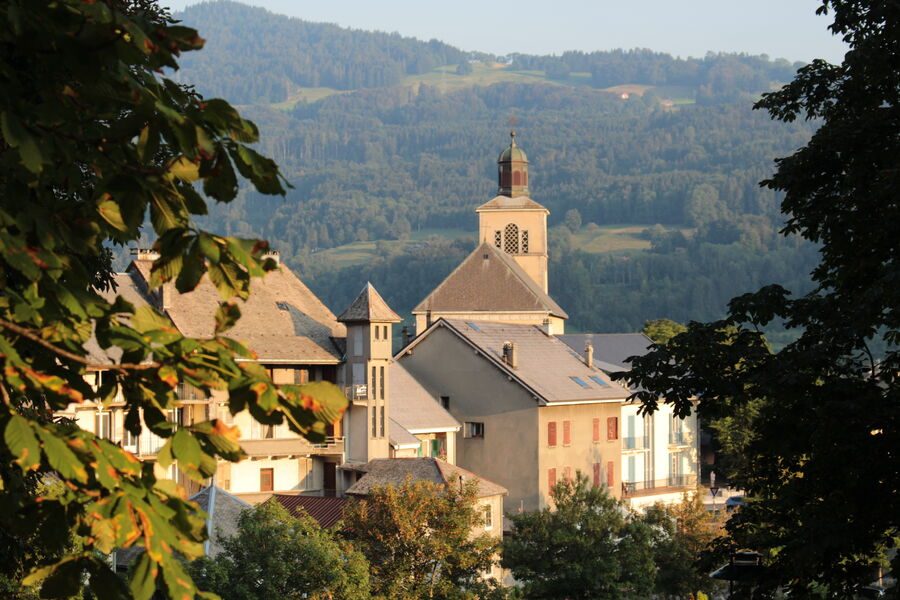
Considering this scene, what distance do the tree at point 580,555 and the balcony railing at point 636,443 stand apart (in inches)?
1299

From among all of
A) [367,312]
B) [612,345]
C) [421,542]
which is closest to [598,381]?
[367,312]

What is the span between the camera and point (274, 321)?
212 ft

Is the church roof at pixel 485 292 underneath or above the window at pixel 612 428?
above

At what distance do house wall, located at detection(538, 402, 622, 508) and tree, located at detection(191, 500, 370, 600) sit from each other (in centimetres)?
3263

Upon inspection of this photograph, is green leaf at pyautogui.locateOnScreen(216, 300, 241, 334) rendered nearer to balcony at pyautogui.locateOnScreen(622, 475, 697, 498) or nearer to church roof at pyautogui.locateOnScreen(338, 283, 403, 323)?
church roof at pyautogui.locateOnScreen(338, 283, 403, 323)

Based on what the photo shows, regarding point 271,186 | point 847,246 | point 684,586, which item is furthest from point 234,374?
point 684,586

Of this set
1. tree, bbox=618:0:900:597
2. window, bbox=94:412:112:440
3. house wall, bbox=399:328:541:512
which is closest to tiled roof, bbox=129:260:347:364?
window, bbox=94:412:112:440

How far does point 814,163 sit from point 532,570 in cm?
2788

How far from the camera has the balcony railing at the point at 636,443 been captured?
81.6 meters

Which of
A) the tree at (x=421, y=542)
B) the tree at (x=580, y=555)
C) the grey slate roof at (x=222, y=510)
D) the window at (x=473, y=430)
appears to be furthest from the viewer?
the window at (x=473, y=430)

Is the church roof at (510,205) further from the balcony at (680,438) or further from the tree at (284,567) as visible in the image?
the tree at (284,567)

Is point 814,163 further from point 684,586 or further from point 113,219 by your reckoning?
point 684,586

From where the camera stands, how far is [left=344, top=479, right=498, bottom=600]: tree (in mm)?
41344

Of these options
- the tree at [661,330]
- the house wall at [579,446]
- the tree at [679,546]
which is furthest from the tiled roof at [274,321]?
the tree at [661,330]
